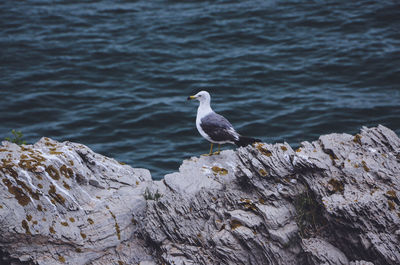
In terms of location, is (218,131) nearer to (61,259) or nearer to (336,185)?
(336,185)

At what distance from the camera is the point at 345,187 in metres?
7.14

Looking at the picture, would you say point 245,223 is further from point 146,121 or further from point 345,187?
point 146,121

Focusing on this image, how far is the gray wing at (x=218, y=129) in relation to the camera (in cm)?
938

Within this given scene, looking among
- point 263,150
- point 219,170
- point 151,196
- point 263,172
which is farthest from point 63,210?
point 263,150

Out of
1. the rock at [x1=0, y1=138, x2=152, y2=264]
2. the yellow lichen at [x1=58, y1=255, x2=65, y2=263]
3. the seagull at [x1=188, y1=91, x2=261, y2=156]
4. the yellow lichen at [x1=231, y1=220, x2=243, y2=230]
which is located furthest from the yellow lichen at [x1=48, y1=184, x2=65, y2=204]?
the seagull at [x1=188, y1=91, x2=261, y2=156]

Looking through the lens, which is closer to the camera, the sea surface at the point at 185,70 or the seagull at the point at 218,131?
the seagull at the point at 218,131

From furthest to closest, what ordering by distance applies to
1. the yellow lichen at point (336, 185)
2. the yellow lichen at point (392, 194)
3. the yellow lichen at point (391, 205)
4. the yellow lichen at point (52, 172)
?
the yellow lichen at point (52, 172)
the yellow lichen at point (336, 185)
the yellow lichen at point (392, 194)
the yellow lichen at point (391, 205)

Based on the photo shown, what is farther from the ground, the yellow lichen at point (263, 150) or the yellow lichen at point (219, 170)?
the yellow lichen at point (263, 150)

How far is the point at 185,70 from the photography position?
21.2 metres

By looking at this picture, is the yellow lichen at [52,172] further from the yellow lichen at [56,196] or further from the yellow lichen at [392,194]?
the yellow lichen at [392,194]

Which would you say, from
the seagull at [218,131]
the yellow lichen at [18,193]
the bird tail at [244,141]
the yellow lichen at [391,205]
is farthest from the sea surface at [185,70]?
the yellow lichen at [391,205]

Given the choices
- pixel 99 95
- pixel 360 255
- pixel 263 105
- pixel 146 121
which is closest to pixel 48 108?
pixel 99 95

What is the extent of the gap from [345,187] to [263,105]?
442 inches

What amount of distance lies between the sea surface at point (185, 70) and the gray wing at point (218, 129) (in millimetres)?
4425
